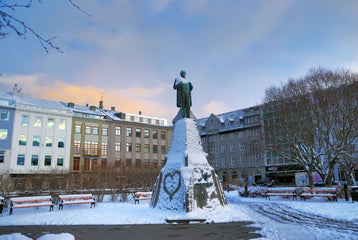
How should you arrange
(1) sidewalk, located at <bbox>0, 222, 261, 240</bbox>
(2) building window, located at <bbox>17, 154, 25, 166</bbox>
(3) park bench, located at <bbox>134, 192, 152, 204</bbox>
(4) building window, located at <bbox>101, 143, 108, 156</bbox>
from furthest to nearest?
(4) building window, located at <bbox>101, 143, 108, 156</bbox>, (2) building window, located at <bbox>17, 154, 25, 166</bbox>, (3) park bench, located at <bbox>134, 192, 152, 204</bbox>, (1) sidewalk, located at <bbox>0, 222, 261, 240</bbox>

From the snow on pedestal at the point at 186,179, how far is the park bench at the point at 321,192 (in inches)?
358

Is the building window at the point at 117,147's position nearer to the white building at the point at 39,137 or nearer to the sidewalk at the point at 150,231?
the white building at the point at 39,137

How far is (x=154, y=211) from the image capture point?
42.2 feet

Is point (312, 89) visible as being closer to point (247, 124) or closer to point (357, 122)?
point (357, 122)

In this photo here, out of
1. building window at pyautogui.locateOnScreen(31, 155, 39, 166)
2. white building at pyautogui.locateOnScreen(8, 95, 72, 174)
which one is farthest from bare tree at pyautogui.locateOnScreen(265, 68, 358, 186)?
building window at pyautogui.locateOnScreen(31, 155, 39, 166)

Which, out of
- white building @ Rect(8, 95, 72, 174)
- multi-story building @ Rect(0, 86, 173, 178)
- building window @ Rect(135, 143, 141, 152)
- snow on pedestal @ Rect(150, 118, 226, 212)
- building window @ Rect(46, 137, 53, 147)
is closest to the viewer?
snow on pedestal @ Rect(150, 118, 226, 212)

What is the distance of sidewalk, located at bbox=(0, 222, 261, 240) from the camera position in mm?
Answer: 8328

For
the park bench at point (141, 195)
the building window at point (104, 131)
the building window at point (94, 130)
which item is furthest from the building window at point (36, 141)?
the park bench at point (141, 195)

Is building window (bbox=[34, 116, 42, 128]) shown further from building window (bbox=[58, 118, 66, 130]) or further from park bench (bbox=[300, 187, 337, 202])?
park bench (bbox=[300, 187, 337, 202])

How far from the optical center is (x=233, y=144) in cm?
6212

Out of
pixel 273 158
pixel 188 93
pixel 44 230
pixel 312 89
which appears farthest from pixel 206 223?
pixel 273 158

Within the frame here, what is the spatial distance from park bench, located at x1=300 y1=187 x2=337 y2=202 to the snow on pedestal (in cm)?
909

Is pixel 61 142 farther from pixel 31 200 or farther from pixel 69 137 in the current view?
pixel 31 200

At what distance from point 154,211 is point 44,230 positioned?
16.1 feet
